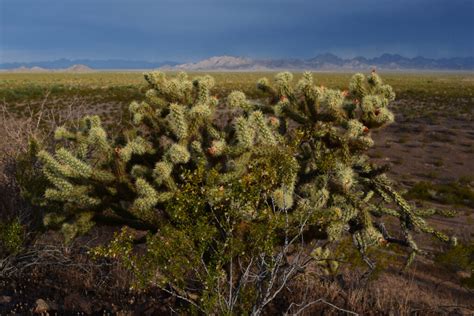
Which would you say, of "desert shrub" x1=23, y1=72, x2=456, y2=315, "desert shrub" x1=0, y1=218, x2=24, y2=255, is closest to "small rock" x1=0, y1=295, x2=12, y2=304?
"desert shrub" x1=0, y1=218, x2=24, y2=255

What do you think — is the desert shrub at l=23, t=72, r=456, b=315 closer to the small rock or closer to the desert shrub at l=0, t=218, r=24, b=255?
the desert shrub at l=0, t=218, r=24, b=255

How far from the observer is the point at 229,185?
498cm

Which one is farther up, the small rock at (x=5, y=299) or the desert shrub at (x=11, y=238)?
the desert shrub at (x=11, y=238)

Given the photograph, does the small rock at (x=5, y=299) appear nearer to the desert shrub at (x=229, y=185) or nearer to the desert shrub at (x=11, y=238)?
the desert shrub at (x=11, y=238)

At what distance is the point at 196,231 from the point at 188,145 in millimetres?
1523

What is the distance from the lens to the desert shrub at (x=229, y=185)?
5.09 meters

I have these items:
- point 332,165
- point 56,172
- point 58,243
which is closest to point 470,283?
point 332,165

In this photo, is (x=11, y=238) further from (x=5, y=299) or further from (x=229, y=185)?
(x=229, y=185)

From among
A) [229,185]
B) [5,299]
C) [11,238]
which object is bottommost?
[5,299]

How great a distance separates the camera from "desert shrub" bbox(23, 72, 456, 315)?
5086 mm

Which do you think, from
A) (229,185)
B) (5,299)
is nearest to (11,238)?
(5,299)

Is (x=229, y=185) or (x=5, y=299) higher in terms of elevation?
(x=229, y=185)

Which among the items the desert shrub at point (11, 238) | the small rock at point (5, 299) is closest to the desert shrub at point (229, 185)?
the desert shrub at point (11, 238)

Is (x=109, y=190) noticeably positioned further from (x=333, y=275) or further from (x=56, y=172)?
(x=333, y=275)
